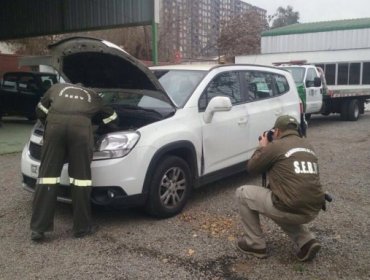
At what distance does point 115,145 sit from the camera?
476 cm

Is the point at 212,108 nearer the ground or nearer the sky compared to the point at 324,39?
nearer the ground

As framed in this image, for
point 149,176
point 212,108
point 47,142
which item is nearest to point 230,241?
point 149,176

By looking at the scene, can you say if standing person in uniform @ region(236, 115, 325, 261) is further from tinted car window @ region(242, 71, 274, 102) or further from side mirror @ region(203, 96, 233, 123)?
tinted car window @ region(242, 71, 274, 102)

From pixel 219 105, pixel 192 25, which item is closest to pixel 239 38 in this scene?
pixel 192 25

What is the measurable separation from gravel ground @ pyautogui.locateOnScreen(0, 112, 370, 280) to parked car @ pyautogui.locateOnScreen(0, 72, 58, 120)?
9172mm

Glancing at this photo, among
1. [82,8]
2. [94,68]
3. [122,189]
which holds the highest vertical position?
[82,8]

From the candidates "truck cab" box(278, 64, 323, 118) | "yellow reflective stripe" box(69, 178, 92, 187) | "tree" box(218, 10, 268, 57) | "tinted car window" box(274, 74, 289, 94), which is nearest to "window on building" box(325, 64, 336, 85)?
"truck cab" box(278, 64, 323, 118)

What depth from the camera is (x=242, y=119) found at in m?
6.31

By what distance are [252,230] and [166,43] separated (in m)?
39.1

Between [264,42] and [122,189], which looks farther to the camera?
[264,42]

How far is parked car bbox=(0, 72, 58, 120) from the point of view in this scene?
15141 millimetres

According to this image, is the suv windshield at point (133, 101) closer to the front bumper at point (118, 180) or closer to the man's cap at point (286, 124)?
the front bumper at point (118, 180)

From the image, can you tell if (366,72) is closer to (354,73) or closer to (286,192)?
(354,73)

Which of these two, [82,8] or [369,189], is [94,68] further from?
[82,8]
